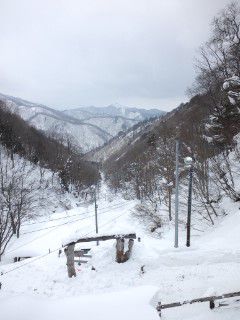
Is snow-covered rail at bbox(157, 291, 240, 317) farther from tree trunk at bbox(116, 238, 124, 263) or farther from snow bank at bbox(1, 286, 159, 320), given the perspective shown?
tree trunk at bbox(116, 238, 124, 263)

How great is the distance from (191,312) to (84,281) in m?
8.72

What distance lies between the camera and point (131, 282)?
19172 millimetres

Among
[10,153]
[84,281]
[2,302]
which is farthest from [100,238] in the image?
[10,153]

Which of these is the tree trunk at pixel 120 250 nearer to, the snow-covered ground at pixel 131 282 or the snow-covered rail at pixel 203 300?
the snow-covered ground at pixel 131 282

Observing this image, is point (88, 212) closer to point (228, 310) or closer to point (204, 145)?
point (204, 145)

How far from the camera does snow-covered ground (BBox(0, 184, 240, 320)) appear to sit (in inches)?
469

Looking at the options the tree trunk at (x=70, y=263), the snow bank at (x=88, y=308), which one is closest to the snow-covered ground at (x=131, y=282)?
the snow bank at (x=88, y=308)

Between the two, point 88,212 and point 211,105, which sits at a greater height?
point 211,105

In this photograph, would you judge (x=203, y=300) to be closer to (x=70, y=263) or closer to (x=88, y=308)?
(x=88, y=308)

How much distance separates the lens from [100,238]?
21984 millimetres

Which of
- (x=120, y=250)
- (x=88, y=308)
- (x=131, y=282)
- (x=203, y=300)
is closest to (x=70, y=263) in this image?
(x=120, y=250)

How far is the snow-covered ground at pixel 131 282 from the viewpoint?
11.9 metres

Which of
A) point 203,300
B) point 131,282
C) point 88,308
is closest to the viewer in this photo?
point 88,308

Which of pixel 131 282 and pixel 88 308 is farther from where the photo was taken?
pixel 131 282
